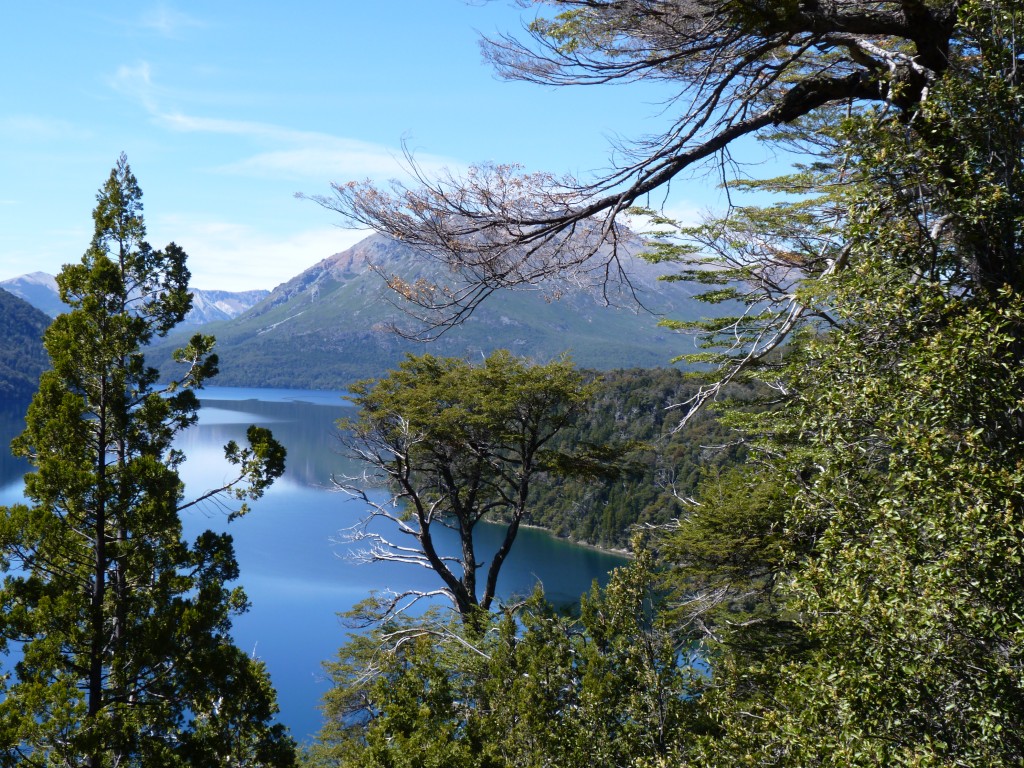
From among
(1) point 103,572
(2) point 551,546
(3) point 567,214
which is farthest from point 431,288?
(2) point 551,546

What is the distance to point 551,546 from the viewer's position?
4325 cm

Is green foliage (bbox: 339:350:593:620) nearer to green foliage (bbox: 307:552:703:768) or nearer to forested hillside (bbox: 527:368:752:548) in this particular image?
green foliage (bbox: 307:552:703:768)

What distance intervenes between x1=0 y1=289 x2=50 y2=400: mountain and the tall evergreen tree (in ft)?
296

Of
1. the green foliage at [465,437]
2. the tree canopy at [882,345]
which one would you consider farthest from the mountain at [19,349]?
the tree canopy at [882,345]

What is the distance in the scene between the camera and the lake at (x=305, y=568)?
23.3 meters

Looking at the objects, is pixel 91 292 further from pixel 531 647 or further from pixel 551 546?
pixel 551 546

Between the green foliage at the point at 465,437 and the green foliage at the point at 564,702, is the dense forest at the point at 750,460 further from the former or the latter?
the green foliage at the point at 465,437

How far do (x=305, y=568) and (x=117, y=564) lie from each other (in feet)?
90.8

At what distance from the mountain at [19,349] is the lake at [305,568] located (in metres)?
31.2

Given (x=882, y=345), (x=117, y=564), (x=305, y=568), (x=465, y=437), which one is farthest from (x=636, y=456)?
(x=882, y=345)

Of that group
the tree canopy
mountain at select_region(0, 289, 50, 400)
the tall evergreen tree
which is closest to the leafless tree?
the tree canopy

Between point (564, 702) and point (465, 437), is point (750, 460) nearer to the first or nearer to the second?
point (564, 702)

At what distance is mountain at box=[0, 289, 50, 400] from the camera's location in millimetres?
90562

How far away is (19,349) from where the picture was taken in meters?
102
